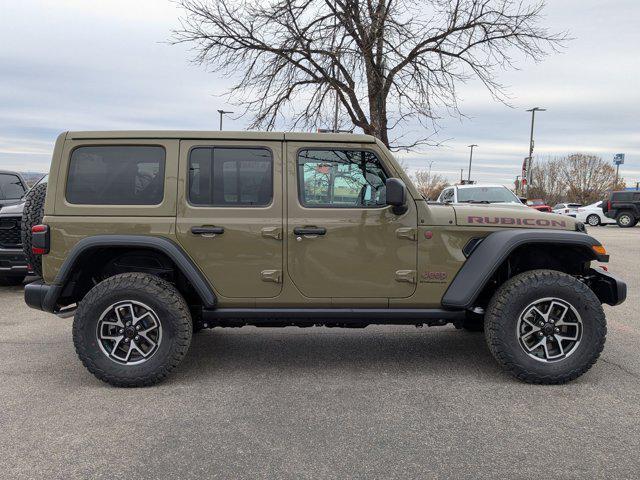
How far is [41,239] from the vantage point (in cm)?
380

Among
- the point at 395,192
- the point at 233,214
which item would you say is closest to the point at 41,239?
the point at 233,214

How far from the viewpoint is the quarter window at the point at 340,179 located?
3.95 metres

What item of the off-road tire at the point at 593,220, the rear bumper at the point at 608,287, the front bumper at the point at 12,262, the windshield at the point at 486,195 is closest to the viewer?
the rear bumper at the point at 608,287

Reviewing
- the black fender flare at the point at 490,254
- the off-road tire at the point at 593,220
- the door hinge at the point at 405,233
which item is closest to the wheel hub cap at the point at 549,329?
the black fender flare at the point at 490,254

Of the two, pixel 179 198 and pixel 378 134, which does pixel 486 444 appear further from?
pixel 378 134

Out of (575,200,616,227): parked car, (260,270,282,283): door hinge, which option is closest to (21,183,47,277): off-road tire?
(260,270,282,283): door hinge

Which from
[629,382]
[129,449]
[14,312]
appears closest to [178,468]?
[129,449]

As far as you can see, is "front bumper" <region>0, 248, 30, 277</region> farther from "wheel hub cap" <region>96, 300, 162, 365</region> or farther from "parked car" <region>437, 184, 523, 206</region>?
"parked car" <region>437, 184, 523, 206</region>

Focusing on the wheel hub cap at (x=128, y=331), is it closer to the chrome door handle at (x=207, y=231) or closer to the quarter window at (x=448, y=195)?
the chrome door handle at (x=207, y=231)

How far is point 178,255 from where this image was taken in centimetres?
379

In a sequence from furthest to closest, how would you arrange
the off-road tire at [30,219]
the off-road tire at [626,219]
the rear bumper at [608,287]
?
1. the off-road tire at [626,219]
2. the off-road tire at [30,219]
3. the rear bumper at [608,287]

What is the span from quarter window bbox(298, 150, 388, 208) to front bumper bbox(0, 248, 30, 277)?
5307 millimetres

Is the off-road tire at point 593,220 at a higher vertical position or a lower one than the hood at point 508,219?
lower

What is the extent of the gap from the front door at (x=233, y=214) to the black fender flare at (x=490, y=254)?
4.55 feet
